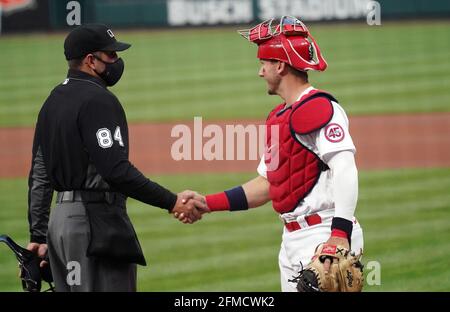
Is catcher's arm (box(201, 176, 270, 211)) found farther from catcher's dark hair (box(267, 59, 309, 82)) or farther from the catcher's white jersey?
catcher's dark hair (box(267, 59, 309, 82))

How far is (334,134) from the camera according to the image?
169 inches

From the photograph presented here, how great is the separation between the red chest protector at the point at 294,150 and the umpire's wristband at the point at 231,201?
0.40 m

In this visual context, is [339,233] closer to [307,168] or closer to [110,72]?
[307,168]

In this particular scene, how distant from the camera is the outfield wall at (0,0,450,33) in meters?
27.6

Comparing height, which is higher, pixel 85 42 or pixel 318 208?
pixel 85 42

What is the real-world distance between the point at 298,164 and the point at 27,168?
403 inches

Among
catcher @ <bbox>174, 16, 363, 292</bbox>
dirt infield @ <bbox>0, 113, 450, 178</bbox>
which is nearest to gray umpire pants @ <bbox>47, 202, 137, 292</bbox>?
catcher @ <bbox>174, 16, 363, 292</bbox>

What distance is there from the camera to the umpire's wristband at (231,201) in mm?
4992

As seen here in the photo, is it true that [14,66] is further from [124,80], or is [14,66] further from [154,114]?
[154,114]

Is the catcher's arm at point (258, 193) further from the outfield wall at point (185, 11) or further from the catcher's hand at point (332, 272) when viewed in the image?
the outfield wall at point (185, 11)

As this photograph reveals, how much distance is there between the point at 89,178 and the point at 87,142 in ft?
0.73

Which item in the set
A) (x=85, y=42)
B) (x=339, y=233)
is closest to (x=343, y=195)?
(x=339, y=233)

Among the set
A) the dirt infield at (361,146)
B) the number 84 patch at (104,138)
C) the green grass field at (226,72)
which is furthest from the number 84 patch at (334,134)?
the green grass field at (226,72)
